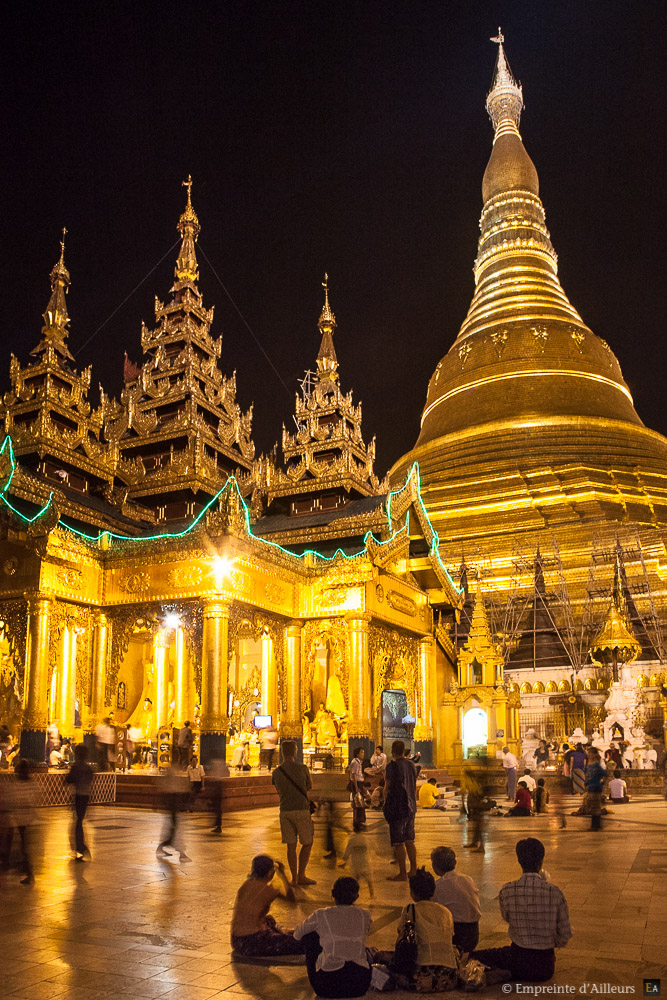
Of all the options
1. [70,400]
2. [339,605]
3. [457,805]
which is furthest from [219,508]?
[70,400]

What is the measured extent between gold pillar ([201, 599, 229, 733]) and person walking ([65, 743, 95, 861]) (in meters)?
7.71

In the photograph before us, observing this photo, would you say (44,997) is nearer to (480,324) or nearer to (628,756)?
(628,756)

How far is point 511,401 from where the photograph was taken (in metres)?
40.5

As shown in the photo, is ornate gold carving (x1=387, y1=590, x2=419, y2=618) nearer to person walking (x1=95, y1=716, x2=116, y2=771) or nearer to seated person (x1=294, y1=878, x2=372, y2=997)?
person walking (x1=95, y1=716, x2=116, y2=771)

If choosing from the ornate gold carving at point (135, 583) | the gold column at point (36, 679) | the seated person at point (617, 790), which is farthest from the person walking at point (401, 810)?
the seated person at point (617, 790)

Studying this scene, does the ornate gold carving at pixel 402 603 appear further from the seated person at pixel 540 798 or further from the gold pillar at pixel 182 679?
the seated person at pixel 540 798

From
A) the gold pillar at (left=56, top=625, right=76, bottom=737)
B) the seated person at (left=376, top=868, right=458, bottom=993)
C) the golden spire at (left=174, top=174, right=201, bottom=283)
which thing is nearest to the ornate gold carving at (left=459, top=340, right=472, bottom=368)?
the golden spire at (left=174, top=174, right=201, bottom=283)

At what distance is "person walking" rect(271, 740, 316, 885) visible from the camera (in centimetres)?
779

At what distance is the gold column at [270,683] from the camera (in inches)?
821

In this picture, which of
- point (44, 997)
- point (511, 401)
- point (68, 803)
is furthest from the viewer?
point (511, 401)

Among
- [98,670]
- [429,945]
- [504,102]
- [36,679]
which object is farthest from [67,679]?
[504,102]

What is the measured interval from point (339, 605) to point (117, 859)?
11.5 meters

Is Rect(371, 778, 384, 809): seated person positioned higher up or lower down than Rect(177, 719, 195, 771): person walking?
lower down

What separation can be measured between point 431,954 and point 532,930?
1.87ft
